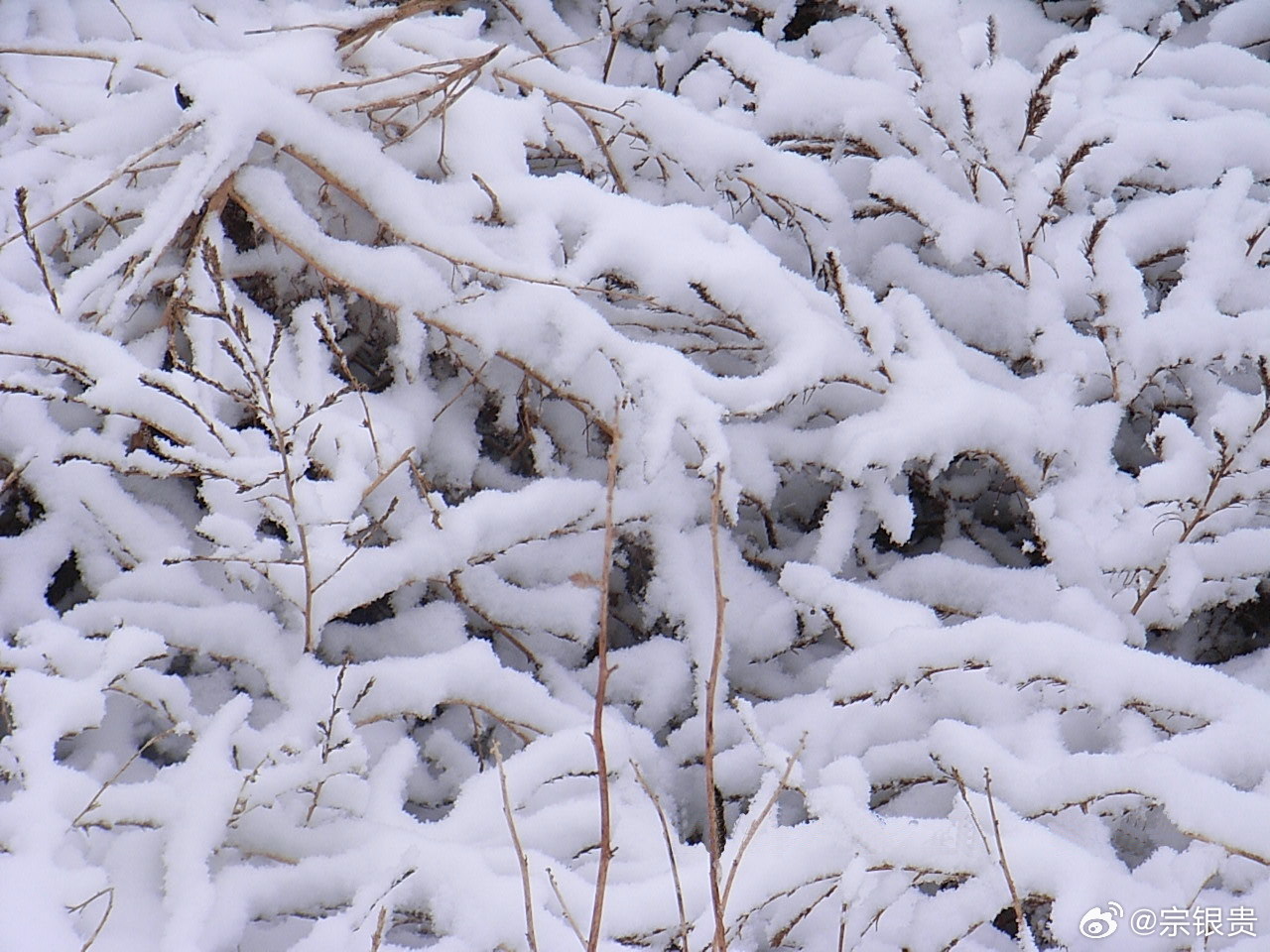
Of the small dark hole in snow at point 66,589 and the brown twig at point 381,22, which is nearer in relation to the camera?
the brown twig at point 381,22

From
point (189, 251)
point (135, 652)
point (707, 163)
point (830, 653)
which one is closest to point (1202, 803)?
point (830, 653)

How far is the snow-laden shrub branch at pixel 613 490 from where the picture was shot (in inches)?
52.7

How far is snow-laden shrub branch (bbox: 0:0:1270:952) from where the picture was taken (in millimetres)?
1339

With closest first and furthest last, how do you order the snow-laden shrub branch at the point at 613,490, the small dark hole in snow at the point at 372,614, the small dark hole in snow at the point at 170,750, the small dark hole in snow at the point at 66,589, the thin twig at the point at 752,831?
the thin twig at the point at 752,831, the snow-laden shrub branch at the point at 613,490, the small dark hole in snow at the point at 170,750, the small dark hole in snow at the point at 66,589, the small dark hole in snow at the point at 372,614

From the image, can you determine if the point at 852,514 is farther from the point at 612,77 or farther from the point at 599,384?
the point at 612,77

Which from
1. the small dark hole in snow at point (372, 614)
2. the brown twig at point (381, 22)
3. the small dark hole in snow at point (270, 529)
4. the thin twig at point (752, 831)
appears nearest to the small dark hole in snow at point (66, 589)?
the small dark hole in snow at point (270, 529)

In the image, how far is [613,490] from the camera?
4.50 ft

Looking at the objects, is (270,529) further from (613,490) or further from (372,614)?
(613,490)

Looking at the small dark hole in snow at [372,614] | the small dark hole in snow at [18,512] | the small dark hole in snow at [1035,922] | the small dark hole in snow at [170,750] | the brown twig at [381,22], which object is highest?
the brown twig at [381,22]

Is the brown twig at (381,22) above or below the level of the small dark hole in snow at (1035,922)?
above

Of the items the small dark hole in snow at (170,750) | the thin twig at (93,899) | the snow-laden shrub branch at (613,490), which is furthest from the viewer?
the small dark hole in snow at (170,750)

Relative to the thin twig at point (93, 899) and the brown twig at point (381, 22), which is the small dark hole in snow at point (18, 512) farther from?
the brown twig at point (381, 22)

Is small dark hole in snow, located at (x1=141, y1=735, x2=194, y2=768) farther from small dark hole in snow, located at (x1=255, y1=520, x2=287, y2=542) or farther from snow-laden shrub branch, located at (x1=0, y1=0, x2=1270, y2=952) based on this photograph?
small dark hole in snow, located at (x1=255, y1=520, x2=287, y2=542)

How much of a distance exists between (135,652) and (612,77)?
1.89 meters
